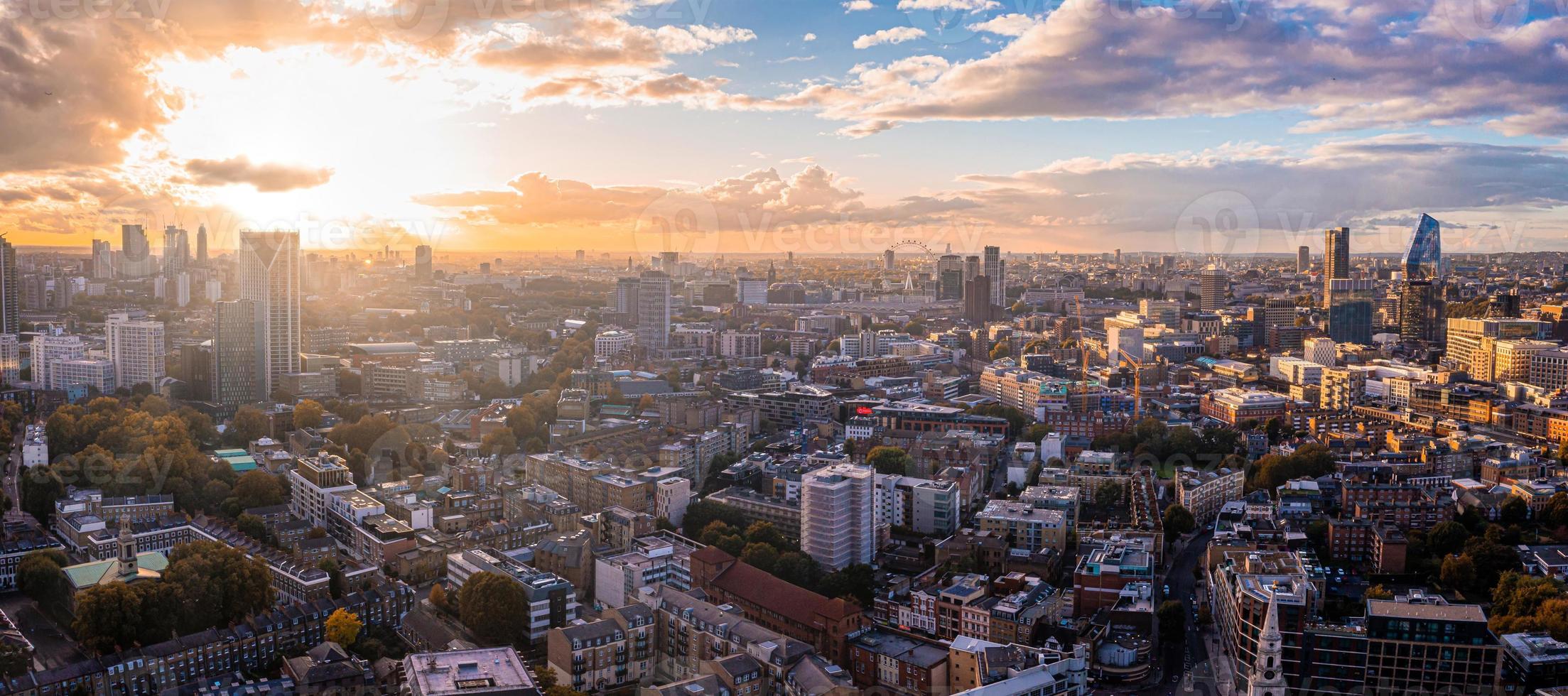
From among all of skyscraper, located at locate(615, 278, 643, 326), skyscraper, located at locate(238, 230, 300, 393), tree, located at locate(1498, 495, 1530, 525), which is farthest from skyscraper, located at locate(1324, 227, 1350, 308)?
skyscraper, located at locate(238, 230, 300, 393)

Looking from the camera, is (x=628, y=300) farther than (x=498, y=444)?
Yes

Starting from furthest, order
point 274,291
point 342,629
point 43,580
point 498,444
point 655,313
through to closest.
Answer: point 655,313
point 274,291
point 498,444
point 43,580
point 342,629

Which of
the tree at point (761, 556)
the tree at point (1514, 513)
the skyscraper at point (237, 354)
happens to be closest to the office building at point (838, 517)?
the tree at point (761, 556)

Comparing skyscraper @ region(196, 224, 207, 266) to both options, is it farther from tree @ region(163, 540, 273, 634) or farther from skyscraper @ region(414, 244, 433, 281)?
tree @ region(163, 540, 273, 634)

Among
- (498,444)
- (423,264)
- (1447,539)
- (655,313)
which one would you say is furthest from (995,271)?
(1447,539)

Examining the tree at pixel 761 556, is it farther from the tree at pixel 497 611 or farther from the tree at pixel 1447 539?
the tree at pixel 1447 539

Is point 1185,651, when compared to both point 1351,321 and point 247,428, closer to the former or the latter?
point 247,428
